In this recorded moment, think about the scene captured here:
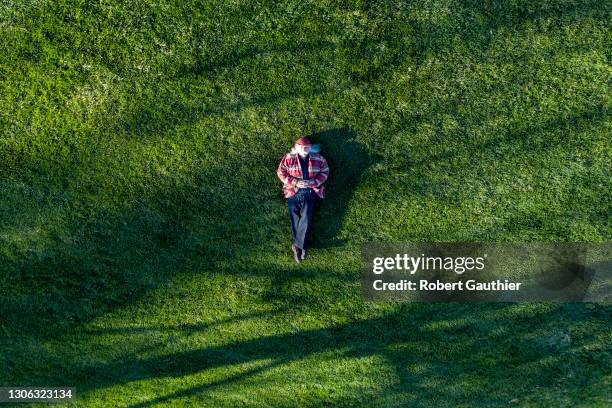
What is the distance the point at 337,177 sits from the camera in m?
5.57

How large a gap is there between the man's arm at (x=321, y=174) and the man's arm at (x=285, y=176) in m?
0.25

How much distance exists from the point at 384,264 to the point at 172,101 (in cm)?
346

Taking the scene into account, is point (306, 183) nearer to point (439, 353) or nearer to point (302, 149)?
point (302, 149)

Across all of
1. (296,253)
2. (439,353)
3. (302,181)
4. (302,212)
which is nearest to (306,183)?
(302,181)

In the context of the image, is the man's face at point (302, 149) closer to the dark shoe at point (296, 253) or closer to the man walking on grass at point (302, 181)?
the man walking on grass at point (302, 181)

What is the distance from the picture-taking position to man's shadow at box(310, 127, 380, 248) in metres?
5.50

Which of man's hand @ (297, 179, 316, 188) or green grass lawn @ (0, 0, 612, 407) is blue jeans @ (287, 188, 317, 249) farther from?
green grass lawn @ (0, 0, 612, 407)

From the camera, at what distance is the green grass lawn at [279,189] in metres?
5.41

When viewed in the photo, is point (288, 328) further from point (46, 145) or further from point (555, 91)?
point (555, 91)

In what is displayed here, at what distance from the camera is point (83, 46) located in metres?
5.58

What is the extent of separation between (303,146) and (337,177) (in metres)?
0.66

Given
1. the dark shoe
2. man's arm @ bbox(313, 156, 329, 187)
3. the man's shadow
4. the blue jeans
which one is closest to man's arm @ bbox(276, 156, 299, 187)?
the blue jeans

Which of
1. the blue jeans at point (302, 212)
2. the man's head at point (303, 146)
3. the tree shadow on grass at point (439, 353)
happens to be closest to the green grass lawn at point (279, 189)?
the tree shadow on grass at point (439, 353)

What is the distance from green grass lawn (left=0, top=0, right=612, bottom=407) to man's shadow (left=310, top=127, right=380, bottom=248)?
1.0 inches
